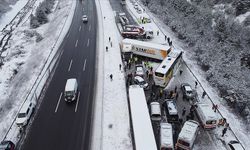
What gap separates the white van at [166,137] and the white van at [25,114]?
1828cm

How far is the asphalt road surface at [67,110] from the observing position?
2969 centimetres

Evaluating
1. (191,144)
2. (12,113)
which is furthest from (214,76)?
(12,113)

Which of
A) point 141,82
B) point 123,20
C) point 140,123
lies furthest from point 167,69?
point 123,20

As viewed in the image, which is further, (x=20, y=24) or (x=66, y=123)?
(x=20, y=24)

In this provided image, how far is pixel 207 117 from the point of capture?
98.1 feet

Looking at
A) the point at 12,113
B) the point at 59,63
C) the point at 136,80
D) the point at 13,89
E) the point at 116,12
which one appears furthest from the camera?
the point at 116,12

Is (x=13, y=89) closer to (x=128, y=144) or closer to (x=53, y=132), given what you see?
(x=53, y=132)

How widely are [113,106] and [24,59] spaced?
29.4 m

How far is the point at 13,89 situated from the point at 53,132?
16.7m

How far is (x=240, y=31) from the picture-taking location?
5012 cm

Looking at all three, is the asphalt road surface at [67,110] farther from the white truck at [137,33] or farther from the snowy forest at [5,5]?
the snowy forest at [5,5]

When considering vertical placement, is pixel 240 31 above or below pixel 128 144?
above

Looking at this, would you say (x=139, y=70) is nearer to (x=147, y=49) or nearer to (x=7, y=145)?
(x=147, y=49)

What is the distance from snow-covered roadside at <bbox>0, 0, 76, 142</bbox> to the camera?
37.6 metres
